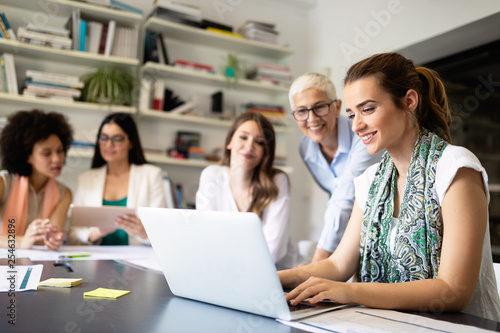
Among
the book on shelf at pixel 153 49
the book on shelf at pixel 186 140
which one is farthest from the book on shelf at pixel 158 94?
the book on shelf at pixel 186 140

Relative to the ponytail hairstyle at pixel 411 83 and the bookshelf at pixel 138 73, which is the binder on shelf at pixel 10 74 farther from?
the ponytail hairstyle at pixel 411 83

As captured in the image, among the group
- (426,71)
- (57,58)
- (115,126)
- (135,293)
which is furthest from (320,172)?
(57,58)

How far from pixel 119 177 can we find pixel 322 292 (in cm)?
199

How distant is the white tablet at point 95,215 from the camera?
1.90 meters

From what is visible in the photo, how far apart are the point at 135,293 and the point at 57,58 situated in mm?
2644

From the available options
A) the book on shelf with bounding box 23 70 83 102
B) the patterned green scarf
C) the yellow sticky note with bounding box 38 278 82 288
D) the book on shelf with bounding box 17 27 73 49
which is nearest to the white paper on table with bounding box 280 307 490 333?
the patterned green scarf

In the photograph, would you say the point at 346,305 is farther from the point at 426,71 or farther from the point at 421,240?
the point at 426,71

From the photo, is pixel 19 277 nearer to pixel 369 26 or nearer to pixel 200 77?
pixel 200 77

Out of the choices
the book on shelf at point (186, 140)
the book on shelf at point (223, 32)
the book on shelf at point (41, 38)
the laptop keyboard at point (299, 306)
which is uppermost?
the book on shelf at point (223, 32)

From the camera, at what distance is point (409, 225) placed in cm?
118

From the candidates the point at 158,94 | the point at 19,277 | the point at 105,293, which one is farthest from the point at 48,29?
the point at 105,293

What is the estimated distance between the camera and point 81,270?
4.48 ft

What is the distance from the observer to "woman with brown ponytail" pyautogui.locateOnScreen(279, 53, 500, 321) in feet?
3.28

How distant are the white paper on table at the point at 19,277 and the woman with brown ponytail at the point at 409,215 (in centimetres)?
65
